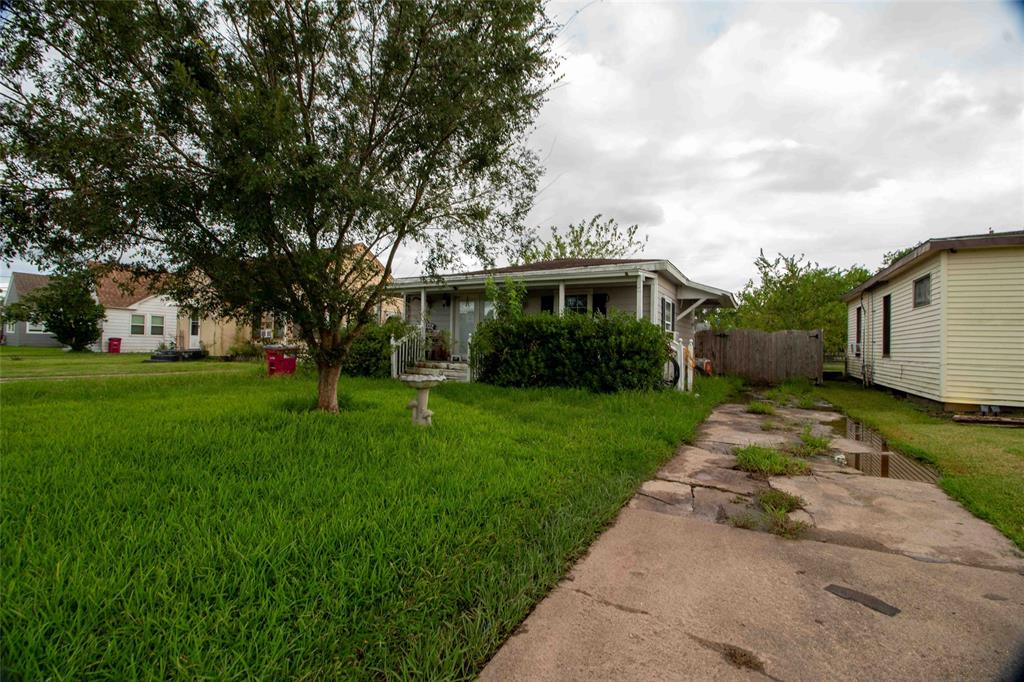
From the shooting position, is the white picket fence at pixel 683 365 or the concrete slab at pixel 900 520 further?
the white picket fence at pixel 683 365

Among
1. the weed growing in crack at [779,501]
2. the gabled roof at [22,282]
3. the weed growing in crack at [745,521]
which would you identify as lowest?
the weed growing in crack at [745,521]

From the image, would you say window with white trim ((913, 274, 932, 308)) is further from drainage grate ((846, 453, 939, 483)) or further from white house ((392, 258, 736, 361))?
drainage grate ((846, 453, 939, 483))

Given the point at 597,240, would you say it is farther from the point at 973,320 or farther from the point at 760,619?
the point at 760,619

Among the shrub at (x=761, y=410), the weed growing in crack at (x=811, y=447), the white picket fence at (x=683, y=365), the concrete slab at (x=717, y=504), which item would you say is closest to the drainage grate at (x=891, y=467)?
the weed growing in crack at (x=811, y=447)

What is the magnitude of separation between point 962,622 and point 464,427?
4.08m

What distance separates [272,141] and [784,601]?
465cm

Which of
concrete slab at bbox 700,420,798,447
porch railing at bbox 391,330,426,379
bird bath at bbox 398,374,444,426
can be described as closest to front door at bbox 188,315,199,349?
porch railing at bbox 391,330,426,379

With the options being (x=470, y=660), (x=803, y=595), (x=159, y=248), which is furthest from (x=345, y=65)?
(x=803, y=595)

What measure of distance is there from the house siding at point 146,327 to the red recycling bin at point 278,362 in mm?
15042

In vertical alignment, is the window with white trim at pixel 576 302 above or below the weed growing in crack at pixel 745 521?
above

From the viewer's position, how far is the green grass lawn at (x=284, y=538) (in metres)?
1.51

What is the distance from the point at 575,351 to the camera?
29.7 ft

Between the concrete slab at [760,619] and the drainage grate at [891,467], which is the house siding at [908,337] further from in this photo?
the concrete slab at [760,619]

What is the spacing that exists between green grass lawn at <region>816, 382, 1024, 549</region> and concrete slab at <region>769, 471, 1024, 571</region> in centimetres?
13
